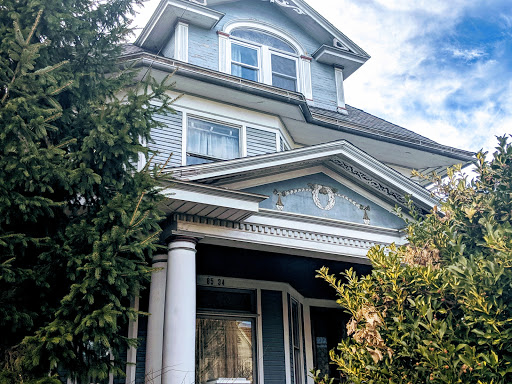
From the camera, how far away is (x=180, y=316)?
7.63 m

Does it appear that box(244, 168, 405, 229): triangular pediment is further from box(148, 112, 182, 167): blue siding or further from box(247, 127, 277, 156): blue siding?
box(148, 112, 182, 167): blue siding

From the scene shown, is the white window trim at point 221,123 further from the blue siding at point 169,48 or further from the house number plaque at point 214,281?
the house number plaque at point 214,281

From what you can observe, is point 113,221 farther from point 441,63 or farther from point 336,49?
point 441,63

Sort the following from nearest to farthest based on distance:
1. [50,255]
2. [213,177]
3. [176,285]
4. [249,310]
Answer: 1. [50,255]
2. [176,285]
3. [213,177]
4. [249,310]

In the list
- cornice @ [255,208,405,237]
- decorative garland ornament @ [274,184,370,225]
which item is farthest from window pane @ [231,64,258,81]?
cornice @ [255,208,405,237]

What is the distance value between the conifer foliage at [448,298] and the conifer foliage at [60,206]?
7.44ft

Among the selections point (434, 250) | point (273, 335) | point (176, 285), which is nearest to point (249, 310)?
point (273, 335)

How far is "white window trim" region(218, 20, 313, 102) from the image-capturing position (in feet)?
41.2

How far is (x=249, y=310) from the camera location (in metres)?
10.8

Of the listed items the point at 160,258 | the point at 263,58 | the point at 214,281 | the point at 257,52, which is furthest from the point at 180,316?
the point at 257,52

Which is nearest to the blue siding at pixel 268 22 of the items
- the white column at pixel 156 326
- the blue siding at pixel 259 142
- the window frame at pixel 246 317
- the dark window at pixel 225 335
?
the blue siding at pixel 259 142

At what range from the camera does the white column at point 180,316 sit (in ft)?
24.2

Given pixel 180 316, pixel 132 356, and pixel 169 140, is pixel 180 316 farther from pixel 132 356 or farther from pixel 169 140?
pixel 169 140

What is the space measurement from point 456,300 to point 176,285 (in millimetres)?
4405
